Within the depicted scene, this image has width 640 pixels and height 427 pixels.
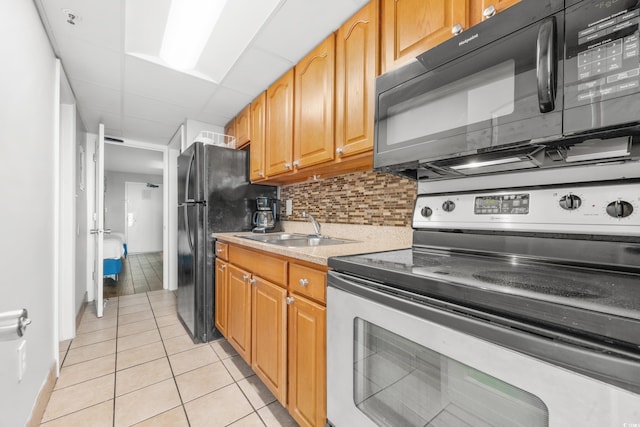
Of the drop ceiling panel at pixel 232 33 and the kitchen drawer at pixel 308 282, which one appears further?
the drop ceiling panel at pixel 232 33

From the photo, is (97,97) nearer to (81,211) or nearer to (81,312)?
(81,211)

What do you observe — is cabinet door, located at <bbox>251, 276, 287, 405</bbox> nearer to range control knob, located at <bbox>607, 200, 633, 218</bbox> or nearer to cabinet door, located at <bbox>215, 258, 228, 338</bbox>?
cabinet door, located at <bbox>215, 258, 228, 338</bbox>

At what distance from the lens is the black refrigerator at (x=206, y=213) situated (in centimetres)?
219

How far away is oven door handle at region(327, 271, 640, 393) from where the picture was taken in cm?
42

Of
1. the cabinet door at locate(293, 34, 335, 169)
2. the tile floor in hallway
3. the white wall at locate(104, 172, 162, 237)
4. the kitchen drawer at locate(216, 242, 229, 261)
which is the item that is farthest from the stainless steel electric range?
the white wall at locate(104, 172, 162, 237)

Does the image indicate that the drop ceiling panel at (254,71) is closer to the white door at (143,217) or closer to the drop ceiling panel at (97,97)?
the drop ceiling panel at (97,97)

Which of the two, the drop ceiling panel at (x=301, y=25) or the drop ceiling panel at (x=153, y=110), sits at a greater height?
the drop ceiling panel at (x=301, y=25)

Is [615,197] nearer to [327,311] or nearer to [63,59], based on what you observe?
[327,311]

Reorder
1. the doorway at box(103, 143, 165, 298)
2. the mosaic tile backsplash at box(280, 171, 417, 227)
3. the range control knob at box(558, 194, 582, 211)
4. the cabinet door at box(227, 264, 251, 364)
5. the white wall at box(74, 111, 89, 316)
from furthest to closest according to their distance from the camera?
the doorway at box(103, 143, 165, 298) < the white wall at box(74, 111, 89, 316) < the cabinet door at box(227, 264, 251, 364) < the mosaic tile backsplash at box(280, 171, 417, 227) < the range control knob at box(558, 194, 582, 211)

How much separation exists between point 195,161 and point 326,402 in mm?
2000

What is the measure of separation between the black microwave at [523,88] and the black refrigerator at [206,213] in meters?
1.67

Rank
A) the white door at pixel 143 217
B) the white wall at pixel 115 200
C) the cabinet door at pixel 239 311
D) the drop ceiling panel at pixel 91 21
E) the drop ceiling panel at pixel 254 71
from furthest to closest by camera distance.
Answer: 1. the white door at pixel 143 217
2. the white wall at pixel 115 200
3. the drop ceiling panel at pixel 254 71
4. the cabinet door at pixel 239 311
5. the drop ceiling panel at pixel 91 21

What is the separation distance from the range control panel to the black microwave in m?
0.11

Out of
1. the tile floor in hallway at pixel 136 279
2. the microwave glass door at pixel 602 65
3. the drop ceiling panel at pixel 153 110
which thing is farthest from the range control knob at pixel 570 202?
the tile floor in hallway at pixel 136 279
